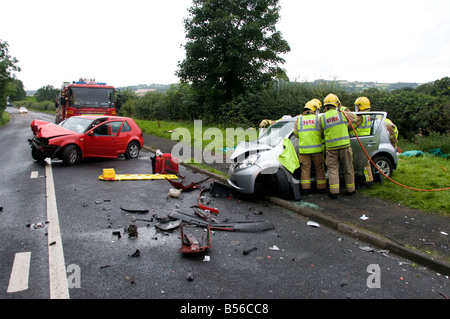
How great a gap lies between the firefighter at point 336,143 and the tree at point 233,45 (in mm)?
14120

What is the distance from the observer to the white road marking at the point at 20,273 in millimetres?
3250

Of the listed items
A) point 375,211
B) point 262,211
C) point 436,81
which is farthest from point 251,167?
point 436,81

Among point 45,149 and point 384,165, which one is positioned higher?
point 45,149

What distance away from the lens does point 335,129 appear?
6457 millimetres

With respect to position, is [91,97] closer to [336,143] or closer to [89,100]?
[89,100]

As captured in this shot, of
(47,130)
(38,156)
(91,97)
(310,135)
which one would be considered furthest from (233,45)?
(310,135)

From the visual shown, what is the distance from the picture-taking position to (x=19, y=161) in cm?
1128

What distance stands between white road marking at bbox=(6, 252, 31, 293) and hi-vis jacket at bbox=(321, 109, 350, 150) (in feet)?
17.7

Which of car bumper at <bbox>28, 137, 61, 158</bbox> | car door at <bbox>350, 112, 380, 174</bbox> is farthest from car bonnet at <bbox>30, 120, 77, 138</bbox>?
car door at <bbox>350, 112, 380, 174</bbox>

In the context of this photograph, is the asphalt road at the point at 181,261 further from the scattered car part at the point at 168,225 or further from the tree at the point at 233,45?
the tree at the point at 233,45

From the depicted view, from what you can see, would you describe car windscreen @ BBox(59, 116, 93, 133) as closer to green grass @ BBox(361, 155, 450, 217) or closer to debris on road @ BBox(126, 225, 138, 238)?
debris on road @ BBox(126, 225, 138, 238)

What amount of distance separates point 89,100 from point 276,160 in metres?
12.9

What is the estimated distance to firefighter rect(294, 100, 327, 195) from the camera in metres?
6.60
